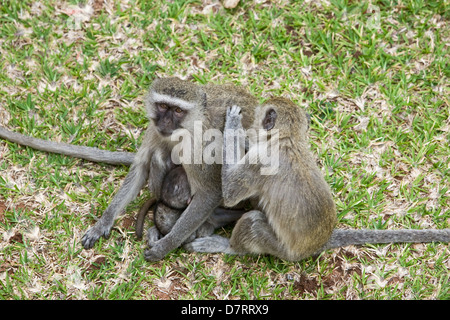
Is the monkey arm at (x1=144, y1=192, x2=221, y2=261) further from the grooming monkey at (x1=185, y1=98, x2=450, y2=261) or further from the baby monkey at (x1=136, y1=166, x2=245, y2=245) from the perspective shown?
the grooming monkey at (x1=185, y1=98, x2=450, y2=261)

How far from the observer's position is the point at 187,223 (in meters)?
5.88

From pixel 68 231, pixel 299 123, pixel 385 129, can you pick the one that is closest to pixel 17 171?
pixel 68 231

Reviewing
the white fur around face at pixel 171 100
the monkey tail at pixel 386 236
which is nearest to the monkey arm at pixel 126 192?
the white fur around face at pixel 171 100

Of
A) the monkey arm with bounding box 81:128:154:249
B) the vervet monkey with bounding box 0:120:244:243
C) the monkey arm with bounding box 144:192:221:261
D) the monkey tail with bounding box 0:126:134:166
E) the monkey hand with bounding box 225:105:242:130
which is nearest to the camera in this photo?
the monkey hand with bounding box 225:105:242:130

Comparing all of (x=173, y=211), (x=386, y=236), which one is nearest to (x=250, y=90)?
(x=173, y=211)

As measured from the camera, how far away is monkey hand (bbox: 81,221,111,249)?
607cm

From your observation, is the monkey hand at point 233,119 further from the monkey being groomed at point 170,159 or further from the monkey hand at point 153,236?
the monkey hand at point 153,236

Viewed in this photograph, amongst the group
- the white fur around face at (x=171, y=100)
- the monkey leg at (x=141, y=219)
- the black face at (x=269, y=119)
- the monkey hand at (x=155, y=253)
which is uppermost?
the white fur around face at (x=171, y=100)

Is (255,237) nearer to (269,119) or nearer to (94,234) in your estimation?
(269,119)

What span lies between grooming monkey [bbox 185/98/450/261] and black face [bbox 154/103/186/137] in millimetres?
474

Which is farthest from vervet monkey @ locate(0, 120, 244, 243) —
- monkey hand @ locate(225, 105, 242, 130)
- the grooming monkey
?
monkey hand @ locate(225, 105, 242, 130)

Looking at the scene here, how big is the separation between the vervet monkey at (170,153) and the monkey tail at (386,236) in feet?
4.39

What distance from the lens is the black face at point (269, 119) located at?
558 centimetres

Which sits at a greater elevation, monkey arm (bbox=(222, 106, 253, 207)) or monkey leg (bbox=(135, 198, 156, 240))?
monkey arm (bbox=(222, 106, 253, 207))
